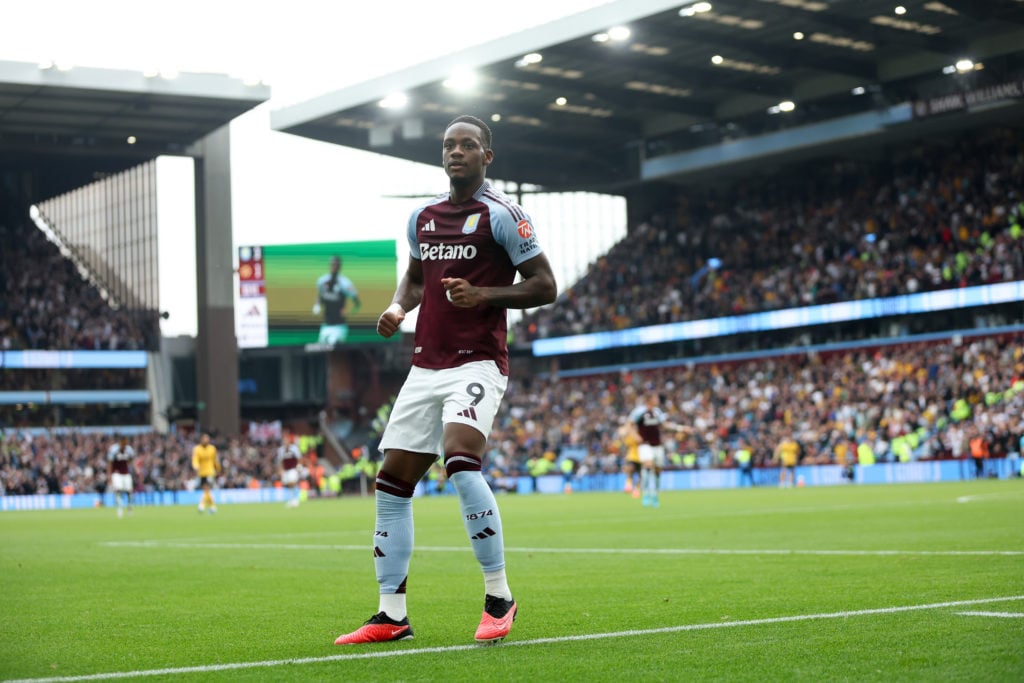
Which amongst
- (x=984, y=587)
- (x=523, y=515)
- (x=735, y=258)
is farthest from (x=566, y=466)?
(x=984, y=587)

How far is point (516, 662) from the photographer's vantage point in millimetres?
5426

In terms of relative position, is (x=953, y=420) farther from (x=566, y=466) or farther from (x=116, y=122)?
(x=116, y=122)

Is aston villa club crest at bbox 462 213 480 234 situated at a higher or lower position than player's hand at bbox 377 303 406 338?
higher

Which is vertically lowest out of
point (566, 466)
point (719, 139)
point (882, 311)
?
point (566, 466)

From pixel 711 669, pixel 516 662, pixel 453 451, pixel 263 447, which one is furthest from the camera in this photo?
pixel 263 447

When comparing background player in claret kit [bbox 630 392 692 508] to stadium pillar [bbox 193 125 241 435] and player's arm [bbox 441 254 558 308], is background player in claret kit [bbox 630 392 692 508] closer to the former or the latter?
player's arm [bbox 441 254 558 308]

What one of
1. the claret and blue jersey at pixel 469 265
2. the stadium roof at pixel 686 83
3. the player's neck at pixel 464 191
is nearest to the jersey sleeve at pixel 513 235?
the claret and blue jersey at pixel 469 265

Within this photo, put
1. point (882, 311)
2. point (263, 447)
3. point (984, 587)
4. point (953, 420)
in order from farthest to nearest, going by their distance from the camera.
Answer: point (263, 447)
point (882, 311)
point (953, 420)
point (984, 587)

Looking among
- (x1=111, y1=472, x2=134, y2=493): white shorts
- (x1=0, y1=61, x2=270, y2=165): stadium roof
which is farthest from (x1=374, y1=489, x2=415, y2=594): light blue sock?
(x1=0, y1=61, x2=270, y2=165): stadium roof

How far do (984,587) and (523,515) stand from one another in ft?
54.2

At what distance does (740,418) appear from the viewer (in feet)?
148

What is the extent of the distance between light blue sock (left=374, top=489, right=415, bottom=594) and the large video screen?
53003 mm

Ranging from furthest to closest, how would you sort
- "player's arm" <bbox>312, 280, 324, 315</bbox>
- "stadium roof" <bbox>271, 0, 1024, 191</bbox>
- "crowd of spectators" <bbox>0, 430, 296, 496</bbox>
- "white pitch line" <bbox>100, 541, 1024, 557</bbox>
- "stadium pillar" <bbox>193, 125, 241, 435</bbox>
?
"player's arm" <bbox>312, 280, 324, 315</bbox>
"stadium pillar" <bbox>193, 125, 241, 435</bbox>
"crowd of spectators" <bbox>0, 430, 296, 496</bbox>
"stadium roof" <bbox>271, 0, 1024, 191</bbox>
"white pitch line" <bbox>100, 541, 1024, 557</bbox>

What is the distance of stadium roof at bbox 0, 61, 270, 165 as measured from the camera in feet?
160
